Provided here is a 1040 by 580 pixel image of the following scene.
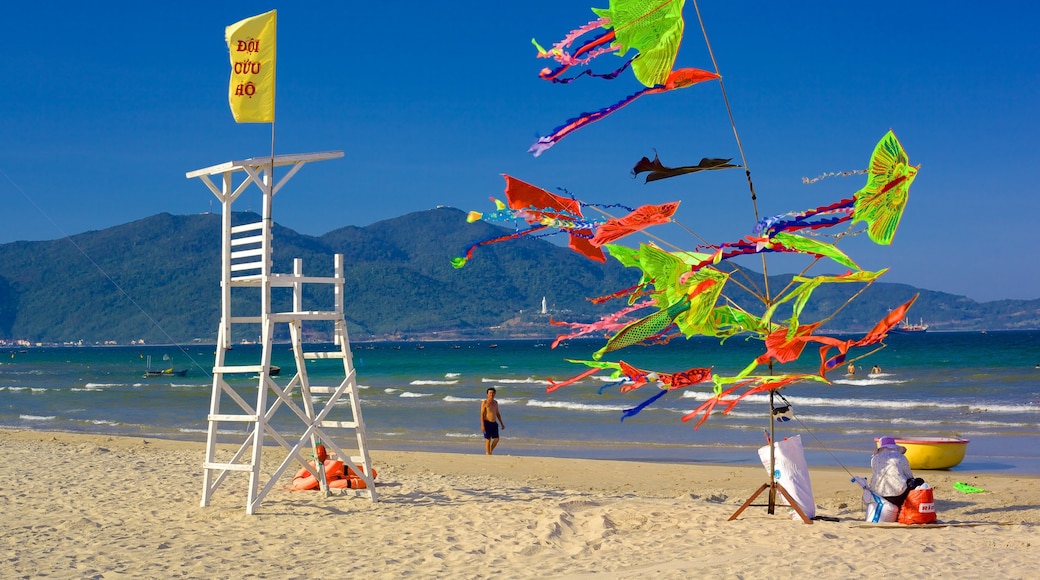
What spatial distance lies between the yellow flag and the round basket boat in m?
9.64

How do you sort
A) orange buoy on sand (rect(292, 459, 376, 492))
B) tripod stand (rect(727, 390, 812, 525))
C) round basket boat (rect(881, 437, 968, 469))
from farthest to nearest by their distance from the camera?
round basket boat (rect(881, 437, 968, 469)), orange buoy on sand (rect(292, 459, 376, 492)), tripod stand (rect(727, 390, 812, 525))

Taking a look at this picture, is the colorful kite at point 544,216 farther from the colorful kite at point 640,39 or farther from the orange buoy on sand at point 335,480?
the orange buoy on sand at point 335,480

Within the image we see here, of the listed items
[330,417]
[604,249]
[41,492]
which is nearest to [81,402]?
[330,417]

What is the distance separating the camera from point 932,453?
13875mm

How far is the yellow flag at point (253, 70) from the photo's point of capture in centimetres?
908

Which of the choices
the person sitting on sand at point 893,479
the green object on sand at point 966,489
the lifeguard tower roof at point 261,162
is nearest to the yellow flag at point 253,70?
the lifeguard tower roof at point 261,162

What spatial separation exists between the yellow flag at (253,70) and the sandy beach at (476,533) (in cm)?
368

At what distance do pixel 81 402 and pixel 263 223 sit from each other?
2965 cm

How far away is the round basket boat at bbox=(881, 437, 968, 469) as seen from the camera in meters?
13.9

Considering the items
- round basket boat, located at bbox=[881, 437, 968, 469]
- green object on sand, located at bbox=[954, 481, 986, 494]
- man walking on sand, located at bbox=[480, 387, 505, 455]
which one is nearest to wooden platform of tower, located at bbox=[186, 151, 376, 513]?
man walking on sand, located at bbox=[480, 387, 505, 455]

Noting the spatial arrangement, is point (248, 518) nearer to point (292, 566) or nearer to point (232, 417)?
point (232, 417)

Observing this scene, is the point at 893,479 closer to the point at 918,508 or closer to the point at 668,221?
the point at 918,508

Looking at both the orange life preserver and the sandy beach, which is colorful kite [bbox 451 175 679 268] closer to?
the sandy beach

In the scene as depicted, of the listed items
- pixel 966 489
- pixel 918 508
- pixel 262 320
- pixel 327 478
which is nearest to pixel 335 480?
pixel 327 478
